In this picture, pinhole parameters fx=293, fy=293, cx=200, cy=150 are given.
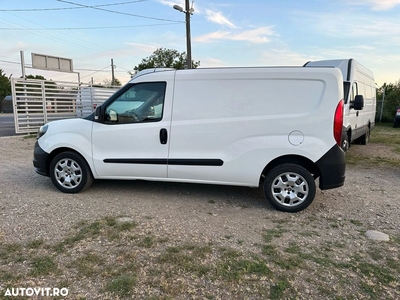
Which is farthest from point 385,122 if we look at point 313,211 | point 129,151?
point 129,151

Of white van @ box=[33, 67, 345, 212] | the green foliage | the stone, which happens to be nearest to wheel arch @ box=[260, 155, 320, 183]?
white van @ box=[33, 67, 345, 212]

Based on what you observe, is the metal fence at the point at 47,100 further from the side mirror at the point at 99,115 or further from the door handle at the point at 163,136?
the door handle at the point at 163,136

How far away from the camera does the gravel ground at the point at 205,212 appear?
130 inches

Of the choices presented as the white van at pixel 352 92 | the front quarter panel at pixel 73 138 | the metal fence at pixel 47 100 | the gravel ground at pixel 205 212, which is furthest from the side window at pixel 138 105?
the metal fence at pixel 47 100

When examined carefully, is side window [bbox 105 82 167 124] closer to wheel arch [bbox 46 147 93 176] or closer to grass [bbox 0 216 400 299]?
wheel arch [bbox 46 147 93 176]

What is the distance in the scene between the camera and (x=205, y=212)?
13.3 ft

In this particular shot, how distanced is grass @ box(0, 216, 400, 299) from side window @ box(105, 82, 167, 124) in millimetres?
1720

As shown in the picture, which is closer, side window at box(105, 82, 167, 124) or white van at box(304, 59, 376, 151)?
side window at box(105, 82, 167, 124)

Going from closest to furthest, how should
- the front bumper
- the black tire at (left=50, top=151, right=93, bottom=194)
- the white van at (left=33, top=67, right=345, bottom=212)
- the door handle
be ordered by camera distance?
1. the white van at (left=33, top=67, right=345, bottom=212)
2. the door handle
3. the black tire at (left=50, top=151, right=93, bottom=194)
4. the front bumper

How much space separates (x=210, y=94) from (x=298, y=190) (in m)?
1.79

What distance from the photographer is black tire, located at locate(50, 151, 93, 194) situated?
4617 mm

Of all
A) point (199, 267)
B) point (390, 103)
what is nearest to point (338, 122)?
point (199, 267)

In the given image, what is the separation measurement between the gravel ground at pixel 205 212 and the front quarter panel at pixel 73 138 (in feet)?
2.35

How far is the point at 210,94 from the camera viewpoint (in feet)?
13.5
